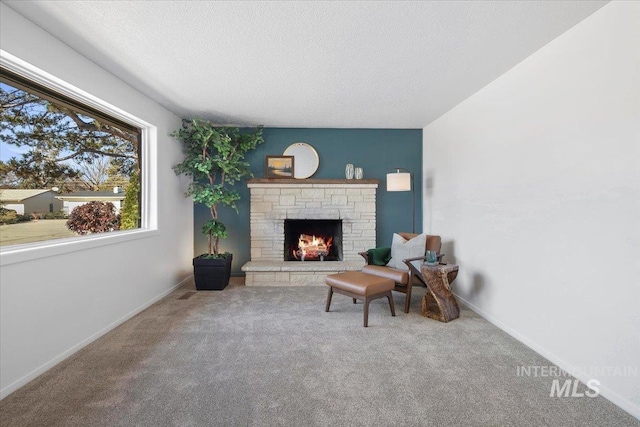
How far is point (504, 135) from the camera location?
2822mm

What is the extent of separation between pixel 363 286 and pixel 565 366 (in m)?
1.61

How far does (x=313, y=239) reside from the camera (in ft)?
16.3

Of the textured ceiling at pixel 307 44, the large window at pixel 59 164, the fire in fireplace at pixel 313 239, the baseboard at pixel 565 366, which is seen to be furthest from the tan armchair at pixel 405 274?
the large window at pixel 59 164

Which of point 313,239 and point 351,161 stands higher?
point 351,161

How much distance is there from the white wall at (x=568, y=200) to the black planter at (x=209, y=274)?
127 inches

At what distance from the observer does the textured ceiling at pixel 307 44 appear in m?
1.90

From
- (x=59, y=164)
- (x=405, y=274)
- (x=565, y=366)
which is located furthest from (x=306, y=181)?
(x=565, y=366)

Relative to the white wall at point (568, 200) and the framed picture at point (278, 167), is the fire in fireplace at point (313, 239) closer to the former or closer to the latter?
the framed picture at point (278, 167)

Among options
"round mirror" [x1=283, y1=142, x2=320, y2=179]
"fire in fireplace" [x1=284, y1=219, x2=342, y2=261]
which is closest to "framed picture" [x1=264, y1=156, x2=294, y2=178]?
"round mirror" [x1=283, y1=142, x2=320, y2=179]

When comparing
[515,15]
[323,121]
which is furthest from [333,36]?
[323,121]

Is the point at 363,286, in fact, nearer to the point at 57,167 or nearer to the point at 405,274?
the point at 405,274

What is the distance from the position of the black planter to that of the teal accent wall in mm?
755

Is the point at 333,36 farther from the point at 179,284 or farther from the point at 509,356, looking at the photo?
the point at 179,284

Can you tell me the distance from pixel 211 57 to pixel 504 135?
2.80 meters
